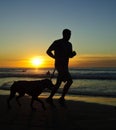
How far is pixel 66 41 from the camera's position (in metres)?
9.10

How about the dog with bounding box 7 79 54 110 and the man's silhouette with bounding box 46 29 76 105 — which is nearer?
the dog with bounding box 7 79 54 110

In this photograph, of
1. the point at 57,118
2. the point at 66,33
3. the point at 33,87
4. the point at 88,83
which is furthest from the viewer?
the point at 88,83

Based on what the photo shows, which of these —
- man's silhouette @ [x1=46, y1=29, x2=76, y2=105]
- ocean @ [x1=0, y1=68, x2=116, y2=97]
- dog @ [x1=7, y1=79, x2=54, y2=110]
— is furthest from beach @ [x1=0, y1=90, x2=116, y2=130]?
ocean @ [x1=0, y1=68, x2=116, y2=97]

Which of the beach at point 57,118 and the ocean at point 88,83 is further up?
the beach at point 57,118

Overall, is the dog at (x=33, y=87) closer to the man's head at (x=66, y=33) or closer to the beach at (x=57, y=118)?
the beach at (x=57, y=118)

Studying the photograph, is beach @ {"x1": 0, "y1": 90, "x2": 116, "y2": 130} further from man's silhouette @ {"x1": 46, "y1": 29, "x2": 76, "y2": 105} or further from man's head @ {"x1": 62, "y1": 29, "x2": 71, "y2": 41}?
man's head @ {"x1": 62, "y1": 29, "x2": 71, "y2": 41}

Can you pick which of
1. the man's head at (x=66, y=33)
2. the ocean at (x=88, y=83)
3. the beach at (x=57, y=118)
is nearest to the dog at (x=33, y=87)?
the beach at (x=57, y=118)

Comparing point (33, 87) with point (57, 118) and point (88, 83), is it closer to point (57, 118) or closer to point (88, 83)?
point (57, 118)

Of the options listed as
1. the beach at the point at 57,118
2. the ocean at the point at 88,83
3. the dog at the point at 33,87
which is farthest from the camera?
the ocean at the point at 88,83

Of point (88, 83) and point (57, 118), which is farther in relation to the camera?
point (88, 83)

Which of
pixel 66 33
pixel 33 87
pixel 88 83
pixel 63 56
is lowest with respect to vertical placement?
pixel 88 83

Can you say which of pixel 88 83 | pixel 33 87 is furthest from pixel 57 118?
pixel 88 83

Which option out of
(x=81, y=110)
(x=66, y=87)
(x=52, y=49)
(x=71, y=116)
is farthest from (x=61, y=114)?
(x=52, y=49)

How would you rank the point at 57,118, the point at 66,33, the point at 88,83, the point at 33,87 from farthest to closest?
the point at 88,83 < the point at 66,33 < the point at 33,87 < the point at 57,118
